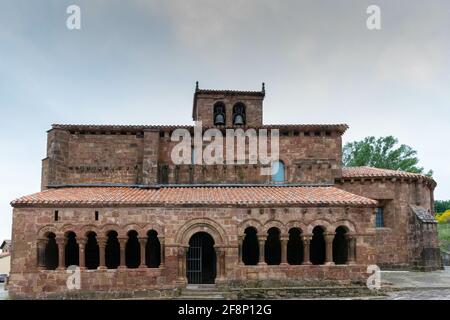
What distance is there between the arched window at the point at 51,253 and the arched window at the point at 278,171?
1113cm

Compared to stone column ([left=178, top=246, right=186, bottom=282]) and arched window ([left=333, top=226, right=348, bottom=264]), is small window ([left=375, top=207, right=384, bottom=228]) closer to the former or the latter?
arched window ([left=333, top=226, right=348, bottom=264])

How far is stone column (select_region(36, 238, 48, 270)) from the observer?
58.7 ft

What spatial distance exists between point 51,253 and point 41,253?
1.33 meters

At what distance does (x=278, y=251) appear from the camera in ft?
68.2

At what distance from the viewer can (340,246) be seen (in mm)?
20453

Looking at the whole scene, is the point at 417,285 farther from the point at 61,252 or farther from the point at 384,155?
the point at 384,155

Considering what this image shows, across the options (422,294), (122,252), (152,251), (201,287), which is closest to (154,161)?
(152,251)

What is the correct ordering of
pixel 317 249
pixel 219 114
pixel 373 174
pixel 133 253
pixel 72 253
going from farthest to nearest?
pixel 219 114
pixel 373 174
pixel 317 249
pixel 133 253
pixel 72 253

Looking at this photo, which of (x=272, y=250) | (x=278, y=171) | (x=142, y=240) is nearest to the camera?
(x=142, y=240)

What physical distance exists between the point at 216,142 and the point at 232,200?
15.1 ft

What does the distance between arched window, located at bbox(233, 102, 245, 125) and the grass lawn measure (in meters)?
25.5

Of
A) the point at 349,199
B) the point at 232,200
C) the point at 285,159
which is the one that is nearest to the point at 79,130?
the point at 232,200
